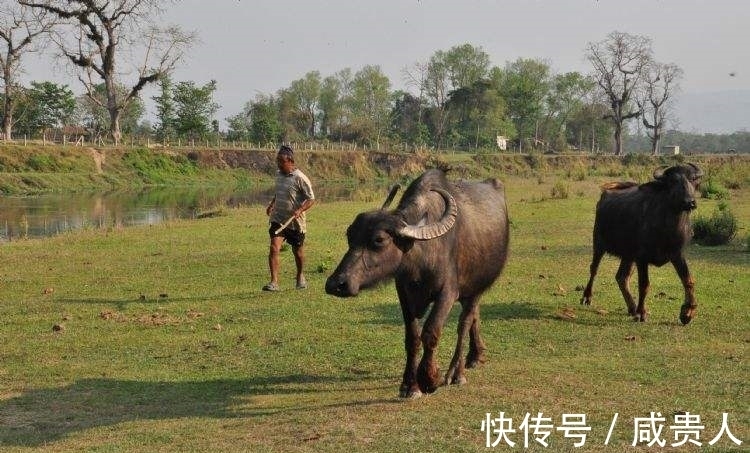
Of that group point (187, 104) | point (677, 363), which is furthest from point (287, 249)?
point (187, 104)

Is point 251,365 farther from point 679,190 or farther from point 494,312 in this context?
point 679,190

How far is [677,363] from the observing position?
721 cm

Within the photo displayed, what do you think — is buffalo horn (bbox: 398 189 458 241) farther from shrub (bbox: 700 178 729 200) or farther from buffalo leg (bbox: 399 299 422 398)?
shrub (bbox: 700 178 729 200)

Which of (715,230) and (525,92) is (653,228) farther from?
(525,92)

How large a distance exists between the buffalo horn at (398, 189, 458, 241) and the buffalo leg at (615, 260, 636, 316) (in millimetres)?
4040

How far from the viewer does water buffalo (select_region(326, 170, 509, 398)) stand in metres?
6.04

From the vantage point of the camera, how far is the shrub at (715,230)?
15375 millimetres

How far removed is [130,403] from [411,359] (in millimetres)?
2357

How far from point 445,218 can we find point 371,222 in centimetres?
63

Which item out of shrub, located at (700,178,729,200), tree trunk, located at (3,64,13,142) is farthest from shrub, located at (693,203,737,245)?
tree trunk, located at (3,64,13,142)

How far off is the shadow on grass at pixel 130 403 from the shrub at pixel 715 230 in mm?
10830

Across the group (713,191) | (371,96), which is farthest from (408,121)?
(713,191)

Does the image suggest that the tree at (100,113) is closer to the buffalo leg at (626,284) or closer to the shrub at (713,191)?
the shrub at (713,191)

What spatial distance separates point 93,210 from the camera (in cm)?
3177
